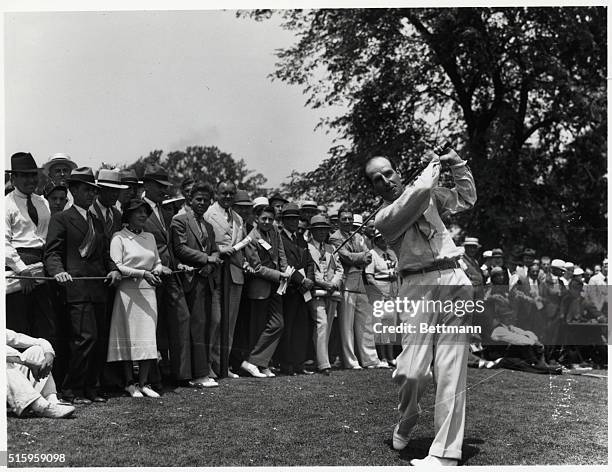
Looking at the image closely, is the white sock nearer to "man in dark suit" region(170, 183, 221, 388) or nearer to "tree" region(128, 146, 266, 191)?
"man in dark suit" region(170, 183, 221, 388)

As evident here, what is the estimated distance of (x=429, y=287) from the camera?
5.01 metres

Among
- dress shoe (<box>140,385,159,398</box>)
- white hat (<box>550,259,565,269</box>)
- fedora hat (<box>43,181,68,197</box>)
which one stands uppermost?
fedora hat (<box>43,181,68,197</box>)

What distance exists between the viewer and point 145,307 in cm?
616

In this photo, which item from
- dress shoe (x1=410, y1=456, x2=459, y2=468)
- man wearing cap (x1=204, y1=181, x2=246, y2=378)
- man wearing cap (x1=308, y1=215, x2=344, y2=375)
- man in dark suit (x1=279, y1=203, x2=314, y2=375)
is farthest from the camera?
man wearing cap (x1=308, y1=215, x2=344, y2=375)

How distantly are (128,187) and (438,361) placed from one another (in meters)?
3.19

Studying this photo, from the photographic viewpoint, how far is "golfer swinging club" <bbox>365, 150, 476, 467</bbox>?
15.7 feet

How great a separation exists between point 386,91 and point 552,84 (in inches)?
96.4

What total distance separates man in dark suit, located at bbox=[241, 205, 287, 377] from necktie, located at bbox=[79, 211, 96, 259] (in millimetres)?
1699

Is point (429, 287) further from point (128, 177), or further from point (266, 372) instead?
point (128, 177)

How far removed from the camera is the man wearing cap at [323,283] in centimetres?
766

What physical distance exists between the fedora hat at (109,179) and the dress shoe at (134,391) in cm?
165

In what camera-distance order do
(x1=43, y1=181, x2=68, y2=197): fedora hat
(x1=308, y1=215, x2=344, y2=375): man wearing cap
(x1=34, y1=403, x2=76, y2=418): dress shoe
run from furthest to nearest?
(x1=308, y1=215, x2=344, y2=375): man wearing cap, (x1=43, y1=181, x2=68, y2=197): fedora hat, (x1=34, y1=403, x2=76, y2=418): dress shoe

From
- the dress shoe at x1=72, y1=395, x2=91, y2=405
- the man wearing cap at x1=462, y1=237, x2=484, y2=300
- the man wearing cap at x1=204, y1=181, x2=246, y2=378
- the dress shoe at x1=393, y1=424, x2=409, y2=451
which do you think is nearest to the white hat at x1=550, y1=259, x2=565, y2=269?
the man wearing cap at x1=462, y1=237, x2=484, y2=300

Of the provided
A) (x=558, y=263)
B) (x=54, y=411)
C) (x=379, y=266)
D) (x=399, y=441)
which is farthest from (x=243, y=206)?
(x=558, y=263)
